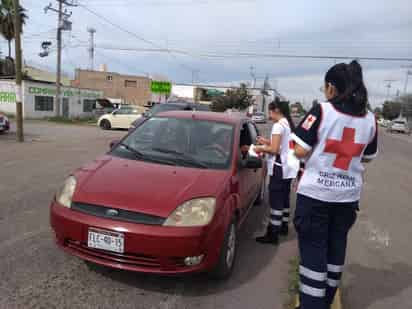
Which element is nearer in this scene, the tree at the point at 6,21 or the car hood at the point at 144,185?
the car hood at the point at 144,185

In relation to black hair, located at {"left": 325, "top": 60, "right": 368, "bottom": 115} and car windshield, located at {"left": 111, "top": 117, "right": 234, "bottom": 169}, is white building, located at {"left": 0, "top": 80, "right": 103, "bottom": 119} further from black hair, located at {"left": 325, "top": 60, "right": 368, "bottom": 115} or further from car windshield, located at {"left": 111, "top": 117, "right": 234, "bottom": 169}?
black hair, located at {"left": 325, "top": 60, "right": 368, "bottom": 115}

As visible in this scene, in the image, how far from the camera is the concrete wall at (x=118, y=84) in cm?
5728

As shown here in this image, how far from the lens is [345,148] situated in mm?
2303

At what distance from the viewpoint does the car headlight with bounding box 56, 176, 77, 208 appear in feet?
10.0

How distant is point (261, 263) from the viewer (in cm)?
372

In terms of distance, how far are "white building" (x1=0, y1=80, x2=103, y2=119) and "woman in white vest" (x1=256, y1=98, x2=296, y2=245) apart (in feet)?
88.7

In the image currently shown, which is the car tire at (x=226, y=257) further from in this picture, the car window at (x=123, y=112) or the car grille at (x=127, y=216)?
the car window at (x=123, y=112)

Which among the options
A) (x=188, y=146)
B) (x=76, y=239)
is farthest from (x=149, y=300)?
(x=188, y=146)

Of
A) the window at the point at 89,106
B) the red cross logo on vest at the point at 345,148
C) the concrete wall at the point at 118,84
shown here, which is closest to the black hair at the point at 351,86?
the red cross logo on vest at the point at 345,148

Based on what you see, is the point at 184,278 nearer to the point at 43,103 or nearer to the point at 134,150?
the point at 134,150

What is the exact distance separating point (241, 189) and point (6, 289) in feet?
7.59

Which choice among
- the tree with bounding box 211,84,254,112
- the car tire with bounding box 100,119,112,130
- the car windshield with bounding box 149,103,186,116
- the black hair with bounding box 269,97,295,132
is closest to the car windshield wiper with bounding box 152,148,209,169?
the black hair with bounding box 269,97,295,132

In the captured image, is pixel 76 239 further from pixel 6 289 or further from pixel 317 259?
pixel 317 259

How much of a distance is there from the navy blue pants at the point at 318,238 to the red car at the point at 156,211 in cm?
75
